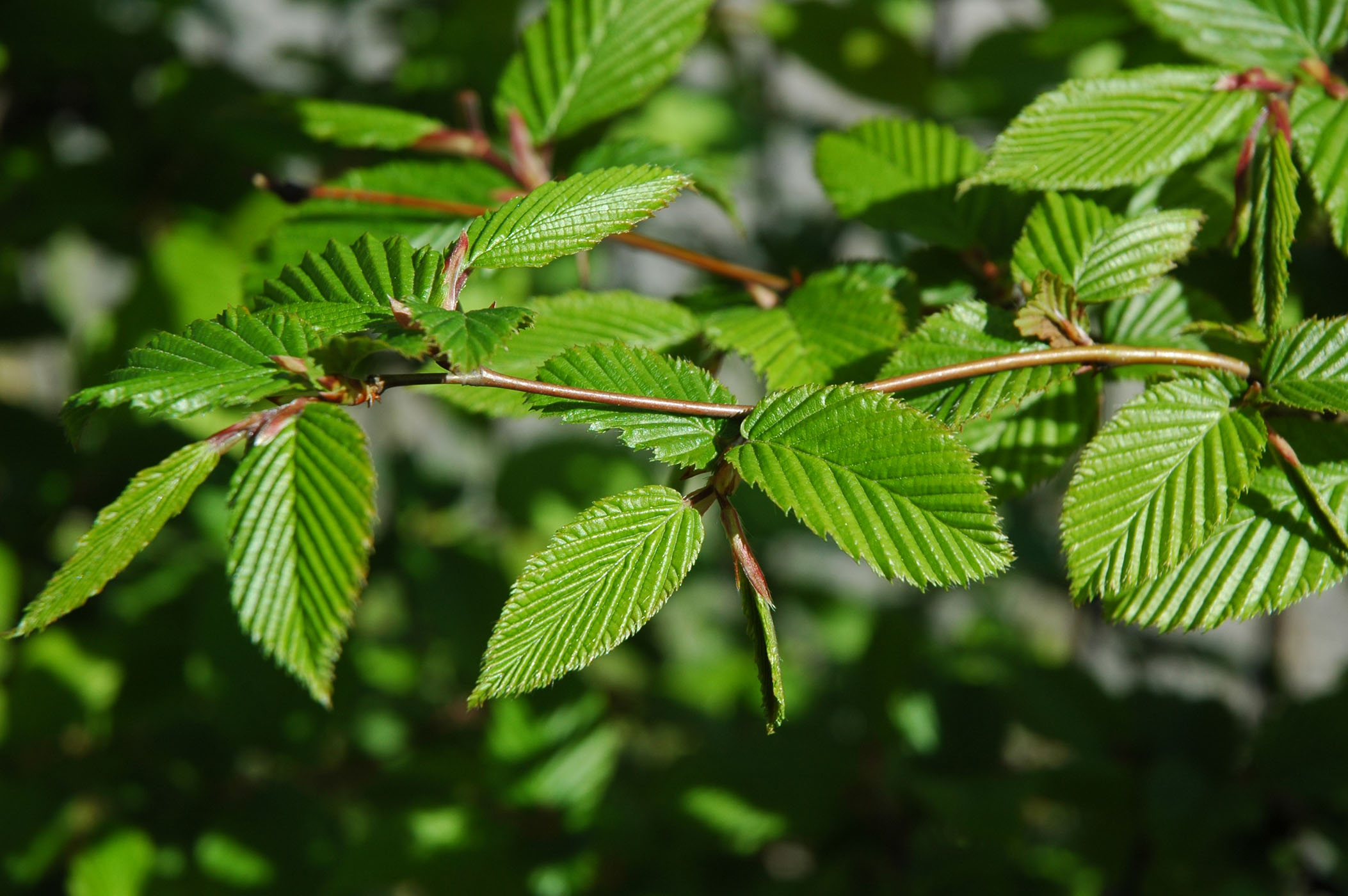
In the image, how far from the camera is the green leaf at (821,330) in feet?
2.39

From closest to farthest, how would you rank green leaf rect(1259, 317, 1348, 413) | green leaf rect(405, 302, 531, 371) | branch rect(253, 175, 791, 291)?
green leaf rect(405, 302, 531, 371) < green leaf rect(1259, 317, 1348, 413) < branch rect(253, 175, 791, 291)

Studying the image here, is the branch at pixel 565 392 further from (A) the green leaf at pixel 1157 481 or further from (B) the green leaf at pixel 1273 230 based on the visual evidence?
(B) the green leaf at pixel 1273 230

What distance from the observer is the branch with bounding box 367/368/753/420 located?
21.8 inches

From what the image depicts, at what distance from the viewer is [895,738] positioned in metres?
1.34

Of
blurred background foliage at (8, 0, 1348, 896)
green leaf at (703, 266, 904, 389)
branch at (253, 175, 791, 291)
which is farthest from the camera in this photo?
blurred background foliage at (8, 0, 1348, 896)

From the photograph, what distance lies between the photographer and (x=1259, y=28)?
0.79 metres

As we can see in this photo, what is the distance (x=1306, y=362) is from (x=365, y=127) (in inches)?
31.0

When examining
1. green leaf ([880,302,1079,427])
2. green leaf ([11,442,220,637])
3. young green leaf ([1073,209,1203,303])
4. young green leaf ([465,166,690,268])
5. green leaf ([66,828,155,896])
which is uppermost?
young green leaf ([465,166,690,268])

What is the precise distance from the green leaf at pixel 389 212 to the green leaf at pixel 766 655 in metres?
0.46

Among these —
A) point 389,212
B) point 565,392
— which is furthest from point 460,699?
point 565,392

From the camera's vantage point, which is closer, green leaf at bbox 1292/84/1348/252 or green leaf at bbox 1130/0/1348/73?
green leaf at bbox 1292/84/1348/252

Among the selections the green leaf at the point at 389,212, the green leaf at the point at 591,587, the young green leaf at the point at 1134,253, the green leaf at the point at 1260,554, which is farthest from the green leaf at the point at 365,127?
the green leaf at the point at 1260,554

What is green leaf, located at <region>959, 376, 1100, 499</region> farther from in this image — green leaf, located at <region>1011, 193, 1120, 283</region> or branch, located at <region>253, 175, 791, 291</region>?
branch, located at <region>253, 175, 791, 291</region>

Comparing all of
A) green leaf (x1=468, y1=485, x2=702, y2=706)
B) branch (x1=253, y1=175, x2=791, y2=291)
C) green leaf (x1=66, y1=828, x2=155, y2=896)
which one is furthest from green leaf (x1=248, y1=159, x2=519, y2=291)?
green leaf (x1=66, y1=828, x2=155, y2=896)
